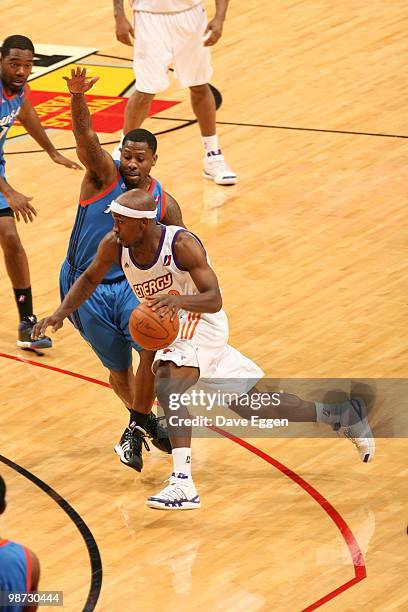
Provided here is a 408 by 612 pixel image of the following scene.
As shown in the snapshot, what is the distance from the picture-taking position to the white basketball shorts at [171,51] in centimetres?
1154

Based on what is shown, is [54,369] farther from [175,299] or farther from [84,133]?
[175,299]

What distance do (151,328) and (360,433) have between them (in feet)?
4.47

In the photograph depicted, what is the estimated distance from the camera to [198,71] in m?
11.5

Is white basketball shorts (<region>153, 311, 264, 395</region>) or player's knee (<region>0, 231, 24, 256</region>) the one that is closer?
white basketball shorts (<region>153, 311, 264, 395</region>)

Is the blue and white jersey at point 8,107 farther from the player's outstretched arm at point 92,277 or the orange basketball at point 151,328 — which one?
the orange basketball at point 151,328

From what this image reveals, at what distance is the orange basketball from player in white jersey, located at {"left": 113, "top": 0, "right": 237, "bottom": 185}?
15.4 ft

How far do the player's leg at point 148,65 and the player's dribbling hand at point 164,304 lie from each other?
490 cm

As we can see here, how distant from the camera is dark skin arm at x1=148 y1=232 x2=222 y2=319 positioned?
22.4ft

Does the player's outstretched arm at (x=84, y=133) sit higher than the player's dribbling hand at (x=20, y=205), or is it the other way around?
the player's outstretched arm at (x=84, y=133)

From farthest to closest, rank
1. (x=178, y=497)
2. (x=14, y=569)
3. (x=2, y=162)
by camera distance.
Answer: (x=2, y=162) < (x=178, y=497) < (x=14, y=569)

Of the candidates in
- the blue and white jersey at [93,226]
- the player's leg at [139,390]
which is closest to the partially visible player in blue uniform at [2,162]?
the blue and white jersey at [93,226]

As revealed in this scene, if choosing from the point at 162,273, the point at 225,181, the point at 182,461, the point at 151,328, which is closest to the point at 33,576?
the point at 151,328

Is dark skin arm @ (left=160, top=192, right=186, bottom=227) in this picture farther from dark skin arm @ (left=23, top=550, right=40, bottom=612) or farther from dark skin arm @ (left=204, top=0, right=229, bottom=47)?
dark skin arm @ (left=204, top=0, right=229, bottom=47)

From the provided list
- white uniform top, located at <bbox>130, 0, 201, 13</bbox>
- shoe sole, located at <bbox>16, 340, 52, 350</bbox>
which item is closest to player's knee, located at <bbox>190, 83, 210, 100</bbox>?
white uniform top, located at <bbox>130, 0, 201, 13</bbox>
